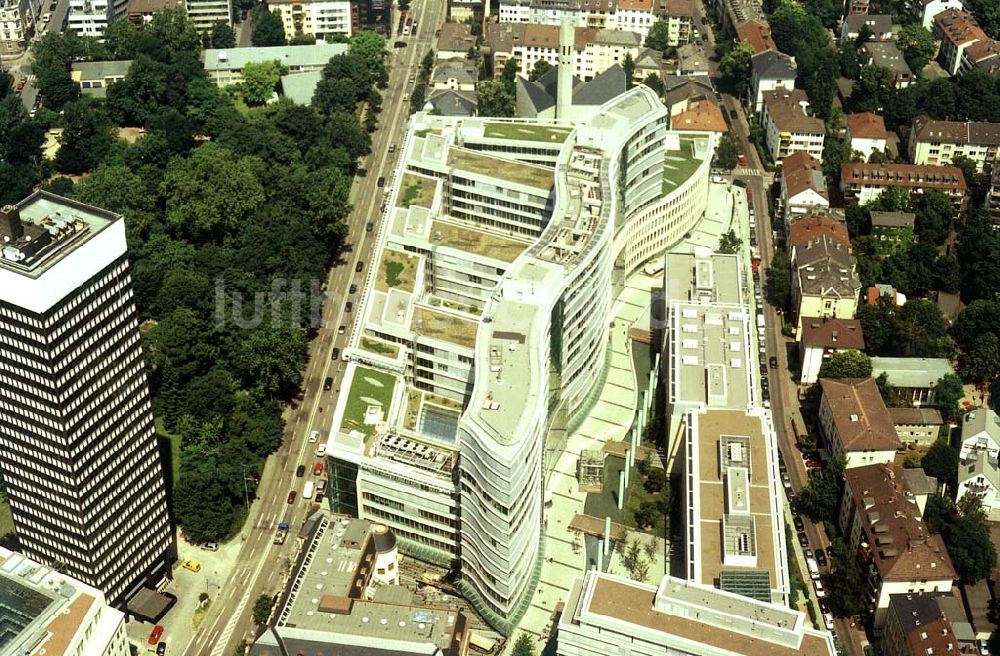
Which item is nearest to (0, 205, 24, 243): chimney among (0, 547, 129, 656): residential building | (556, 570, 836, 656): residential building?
(0, 547, 129, 656): residential building

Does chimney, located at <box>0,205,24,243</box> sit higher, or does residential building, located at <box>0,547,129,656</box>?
chimney, located at <box>0,205,24,243</box>

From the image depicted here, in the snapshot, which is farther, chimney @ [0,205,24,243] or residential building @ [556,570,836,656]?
chimney @ [0,205,24,243]

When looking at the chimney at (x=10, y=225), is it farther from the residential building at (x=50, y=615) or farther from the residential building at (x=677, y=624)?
the residential building at (x=677, y=624)

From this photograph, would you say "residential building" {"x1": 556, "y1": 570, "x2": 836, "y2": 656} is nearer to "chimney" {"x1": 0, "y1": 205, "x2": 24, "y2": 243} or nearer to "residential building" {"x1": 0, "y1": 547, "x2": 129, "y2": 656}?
"residential building" {"x1": 0, "y1": 547, "x2": 129, "y2": 656}

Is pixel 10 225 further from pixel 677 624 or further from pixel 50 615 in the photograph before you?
pixel 677 624

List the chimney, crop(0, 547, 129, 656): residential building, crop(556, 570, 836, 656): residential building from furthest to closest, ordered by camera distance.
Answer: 1. the chimney
2. crop(0, 547, 129, 656): residential building
3. crop(556, 570, 836, 656): residential building

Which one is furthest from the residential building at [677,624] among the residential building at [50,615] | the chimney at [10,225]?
the chimney at [10,225]

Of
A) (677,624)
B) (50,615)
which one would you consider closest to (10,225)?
(50,615)
